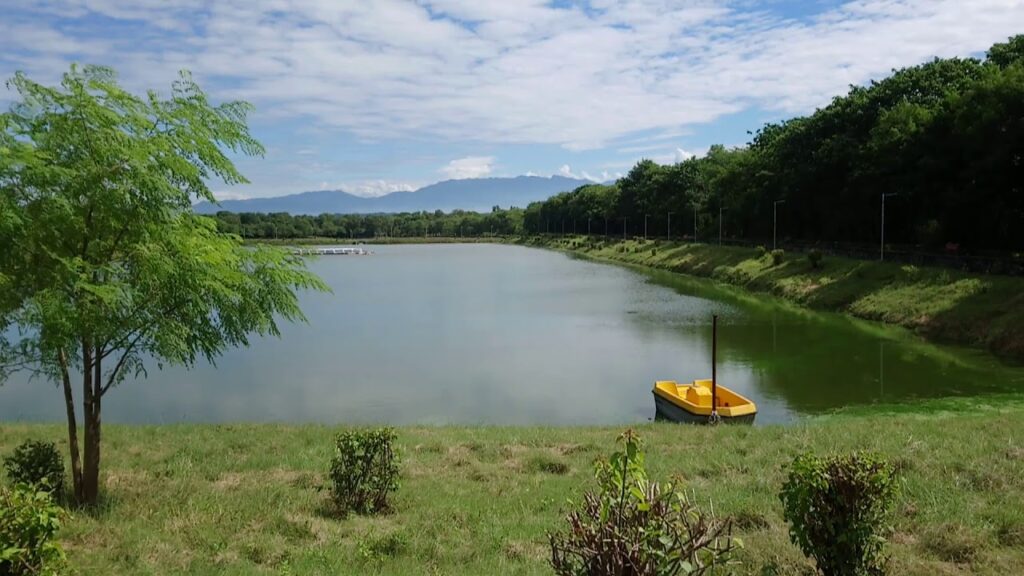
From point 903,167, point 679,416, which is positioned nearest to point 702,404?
point 679,416

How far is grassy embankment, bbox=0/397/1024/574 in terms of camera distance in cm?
616

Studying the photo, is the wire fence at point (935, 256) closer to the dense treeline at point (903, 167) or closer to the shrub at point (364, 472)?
the dense treeline at point (903, 167)

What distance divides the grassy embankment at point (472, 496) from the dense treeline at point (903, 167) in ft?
72.6

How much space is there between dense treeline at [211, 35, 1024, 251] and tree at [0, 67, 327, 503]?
187 centimetres

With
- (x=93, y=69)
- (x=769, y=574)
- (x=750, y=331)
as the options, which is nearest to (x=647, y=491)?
(x=769, y=574)

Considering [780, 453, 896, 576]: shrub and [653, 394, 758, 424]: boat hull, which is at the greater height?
[780, 453, 896, 576]: shrub

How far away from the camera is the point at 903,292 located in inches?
1223

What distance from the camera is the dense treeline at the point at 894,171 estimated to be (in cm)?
2966

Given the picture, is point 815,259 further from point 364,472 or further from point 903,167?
point 364,472

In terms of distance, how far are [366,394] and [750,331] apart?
55.6 feet

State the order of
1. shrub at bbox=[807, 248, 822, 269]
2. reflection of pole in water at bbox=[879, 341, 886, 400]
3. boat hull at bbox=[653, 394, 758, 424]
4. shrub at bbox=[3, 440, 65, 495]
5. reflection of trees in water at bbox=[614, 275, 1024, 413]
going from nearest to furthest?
shrub at bbox=[3, 440, 65, 495] < boat hull at bbox=[653, 394, 758, 424] < reflection of trees in water at bbox=[614, 275, 1024, 413] < reflection of pole in water at bbox=[879, 341, 886, 400] < shrub at bbox=[807, 248, 822, 269]

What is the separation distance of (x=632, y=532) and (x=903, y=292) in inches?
1244

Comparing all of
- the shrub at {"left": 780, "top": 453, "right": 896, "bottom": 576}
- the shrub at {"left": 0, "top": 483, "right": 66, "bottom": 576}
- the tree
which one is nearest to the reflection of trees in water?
the shrub at {"left": 780, "top": 453, "right": 896, "bottom": 576}

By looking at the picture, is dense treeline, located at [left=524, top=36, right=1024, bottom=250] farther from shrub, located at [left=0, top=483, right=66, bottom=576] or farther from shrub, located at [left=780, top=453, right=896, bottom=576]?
shrub, located at [left=0, top=483, right=66, bottom=576]
